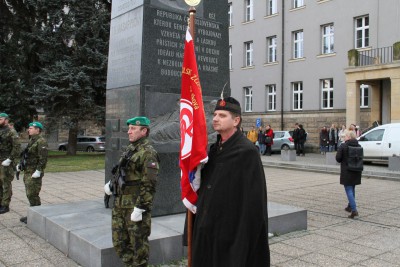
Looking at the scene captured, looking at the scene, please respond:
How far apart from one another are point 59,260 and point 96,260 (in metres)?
0.85

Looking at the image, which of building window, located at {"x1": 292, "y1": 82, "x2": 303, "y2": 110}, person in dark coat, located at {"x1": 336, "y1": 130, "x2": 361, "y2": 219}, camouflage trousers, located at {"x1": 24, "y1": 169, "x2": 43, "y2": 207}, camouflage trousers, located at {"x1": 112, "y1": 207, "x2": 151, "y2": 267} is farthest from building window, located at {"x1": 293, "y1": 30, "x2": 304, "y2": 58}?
camouflage trousers, located at {"x1": 112, "y1": 207, "x2": 151, "y2": 267}

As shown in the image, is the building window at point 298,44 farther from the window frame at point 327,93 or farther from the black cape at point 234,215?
the black cape at point 234,215

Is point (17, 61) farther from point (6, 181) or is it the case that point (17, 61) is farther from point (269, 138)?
point (6, 181)

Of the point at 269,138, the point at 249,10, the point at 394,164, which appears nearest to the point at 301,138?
the point at 269,138

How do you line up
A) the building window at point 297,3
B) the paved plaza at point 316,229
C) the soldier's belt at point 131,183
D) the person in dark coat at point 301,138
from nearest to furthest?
1. the soldier's belt at point 131,183
2. the paved plaza at point 316,229
3. the person in dark coat at point 301,138
4. the building window at point 297,3

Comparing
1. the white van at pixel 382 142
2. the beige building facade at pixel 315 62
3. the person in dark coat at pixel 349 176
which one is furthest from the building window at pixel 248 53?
the person in dark coat at pixel 349 176

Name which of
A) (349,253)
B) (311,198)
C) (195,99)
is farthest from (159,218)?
(311,198)

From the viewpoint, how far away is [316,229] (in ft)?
23.9

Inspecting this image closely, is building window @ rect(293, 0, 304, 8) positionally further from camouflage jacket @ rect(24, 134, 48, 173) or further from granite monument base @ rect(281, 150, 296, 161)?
camouflage jacket @ rect(24, 134, 48, 173)

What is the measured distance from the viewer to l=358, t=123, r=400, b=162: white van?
17566 mm

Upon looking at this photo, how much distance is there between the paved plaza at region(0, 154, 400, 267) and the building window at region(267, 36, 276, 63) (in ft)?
67.4

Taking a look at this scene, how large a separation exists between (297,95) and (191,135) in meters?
28.6

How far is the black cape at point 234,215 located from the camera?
123 inches

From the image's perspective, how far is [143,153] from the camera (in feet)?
14.8
